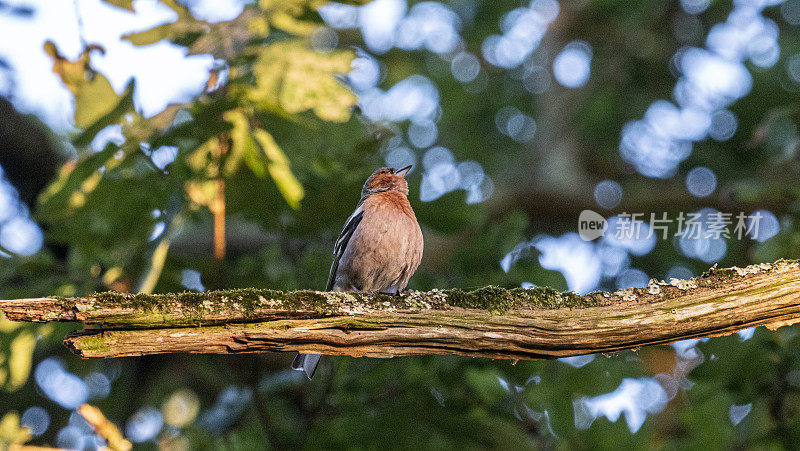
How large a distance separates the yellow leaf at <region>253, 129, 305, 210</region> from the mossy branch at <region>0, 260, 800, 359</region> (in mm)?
1134

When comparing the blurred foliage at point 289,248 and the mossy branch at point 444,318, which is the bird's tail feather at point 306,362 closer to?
the blurred foliage at point 289,248

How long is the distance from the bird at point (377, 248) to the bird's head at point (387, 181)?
132 mm

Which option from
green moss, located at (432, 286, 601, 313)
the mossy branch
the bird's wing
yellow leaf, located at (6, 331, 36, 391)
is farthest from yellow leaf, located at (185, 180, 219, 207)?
green moss, located at (432, 286, 601, 313)

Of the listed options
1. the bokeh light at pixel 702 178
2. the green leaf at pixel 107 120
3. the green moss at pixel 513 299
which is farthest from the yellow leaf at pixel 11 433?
the bokeh light at pixel 702 178

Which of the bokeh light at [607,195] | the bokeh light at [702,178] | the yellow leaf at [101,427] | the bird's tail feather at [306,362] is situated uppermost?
the bokeh light at [702,178]

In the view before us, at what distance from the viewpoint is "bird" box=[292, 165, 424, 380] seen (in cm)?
518

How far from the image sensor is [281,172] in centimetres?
449

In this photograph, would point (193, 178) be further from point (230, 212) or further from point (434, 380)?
point (434, 380)

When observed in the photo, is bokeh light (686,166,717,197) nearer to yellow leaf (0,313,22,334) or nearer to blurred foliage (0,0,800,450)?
blurred foliage (0,0,800,450)

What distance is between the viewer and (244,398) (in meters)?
7.81

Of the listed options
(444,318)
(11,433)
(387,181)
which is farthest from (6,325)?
(444,318)

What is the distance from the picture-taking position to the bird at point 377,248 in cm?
518

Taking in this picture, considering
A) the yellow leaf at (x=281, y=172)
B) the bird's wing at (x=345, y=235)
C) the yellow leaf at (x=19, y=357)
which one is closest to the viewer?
the yellow leaf at (x=281, y=172)

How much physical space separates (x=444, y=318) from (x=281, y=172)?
1.75 meters
